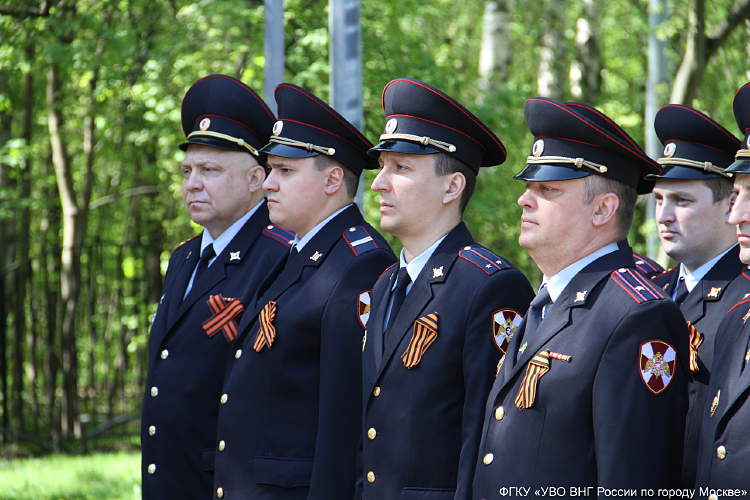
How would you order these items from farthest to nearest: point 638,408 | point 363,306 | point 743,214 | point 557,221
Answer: point 363,306 < point 557,221 < point 743,214 < point 638,408

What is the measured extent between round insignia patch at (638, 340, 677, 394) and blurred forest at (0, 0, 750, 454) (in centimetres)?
587

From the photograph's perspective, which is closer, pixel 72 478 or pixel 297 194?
pixel 297 194

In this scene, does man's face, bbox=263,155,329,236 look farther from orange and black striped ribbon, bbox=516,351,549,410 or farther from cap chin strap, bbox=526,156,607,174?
orange and black striped ribbon, bbox=516,351,549,410

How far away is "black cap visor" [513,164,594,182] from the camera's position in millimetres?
3412

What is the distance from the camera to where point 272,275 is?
4.69m

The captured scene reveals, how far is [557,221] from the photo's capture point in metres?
3.40

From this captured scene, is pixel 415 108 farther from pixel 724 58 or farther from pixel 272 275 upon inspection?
pixel 724 58

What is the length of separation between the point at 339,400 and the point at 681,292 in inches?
62.6

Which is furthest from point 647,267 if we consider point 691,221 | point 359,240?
point 359,240

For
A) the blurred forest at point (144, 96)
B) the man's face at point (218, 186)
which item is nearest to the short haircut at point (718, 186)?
the man's face at point (218, 186)

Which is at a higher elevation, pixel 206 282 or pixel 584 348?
pixel 206 282

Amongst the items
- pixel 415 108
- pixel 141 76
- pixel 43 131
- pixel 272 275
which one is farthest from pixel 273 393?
pixel 43 131

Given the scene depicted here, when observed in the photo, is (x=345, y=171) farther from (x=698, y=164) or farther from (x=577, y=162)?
(x=698, y=164)

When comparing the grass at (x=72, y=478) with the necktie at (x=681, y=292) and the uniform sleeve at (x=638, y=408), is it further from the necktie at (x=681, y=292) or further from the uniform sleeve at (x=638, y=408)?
the uniform sleeve at (x=638, y=408)
